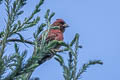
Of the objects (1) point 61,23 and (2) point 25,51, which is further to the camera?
(1) point 61,23

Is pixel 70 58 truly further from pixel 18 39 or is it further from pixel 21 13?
pixel 18 39

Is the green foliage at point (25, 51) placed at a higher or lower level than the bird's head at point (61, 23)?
lower

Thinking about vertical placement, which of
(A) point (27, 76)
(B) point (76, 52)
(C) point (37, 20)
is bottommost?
(A) point (27, 76)

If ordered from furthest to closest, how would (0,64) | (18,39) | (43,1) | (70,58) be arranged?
(18,39)
(43,1)
(70,58)
(0,64)

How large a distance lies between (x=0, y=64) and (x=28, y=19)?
2.55 feet

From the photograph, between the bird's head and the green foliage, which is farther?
the bird's head

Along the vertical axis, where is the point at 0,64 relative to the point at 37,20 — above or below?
below

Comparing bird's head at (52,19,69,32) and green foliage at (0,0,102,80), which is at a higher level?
bird's head at (52,19,69,32)

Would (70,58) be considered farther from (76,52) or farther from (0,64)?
(0,64)

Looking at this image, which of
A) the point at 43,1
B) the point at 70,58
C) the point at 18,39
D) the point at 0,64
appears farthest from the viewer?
the point at 18,39

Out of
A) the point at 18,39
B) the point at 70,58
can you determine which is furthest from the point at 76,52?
the point at 18,39

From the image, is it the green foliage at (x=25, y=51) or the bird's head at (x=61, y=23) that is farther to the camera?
the bird's head at (x=61, y=23)

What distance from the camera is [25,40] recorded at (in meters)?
3.35

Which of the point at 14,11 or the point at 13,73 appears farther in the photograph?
the point at 14,11
